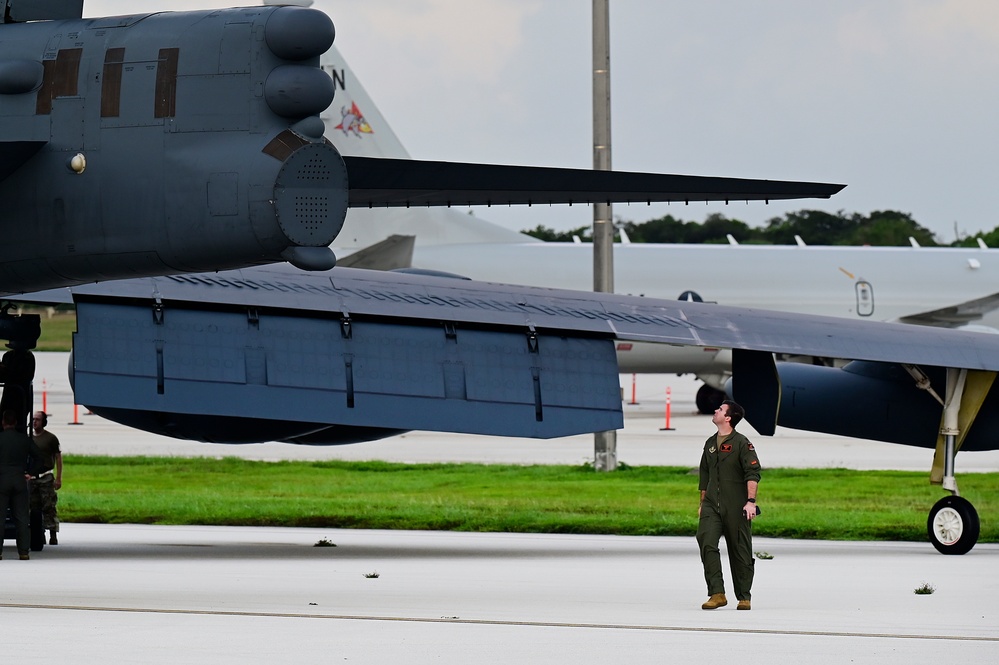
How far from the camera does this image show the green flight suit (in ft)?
41.7

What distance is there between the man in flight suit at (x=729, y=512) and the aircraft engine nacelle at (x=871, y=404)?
220 inches

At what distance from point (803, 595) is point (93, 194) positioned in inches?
299

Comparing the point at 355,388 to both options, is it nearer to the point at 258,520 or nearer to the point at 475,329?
the point at 475,329

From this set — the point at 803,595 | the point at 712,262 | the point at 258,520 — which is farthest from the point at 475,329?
the point at 712,262

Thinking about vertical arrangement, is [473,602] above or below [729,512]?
below

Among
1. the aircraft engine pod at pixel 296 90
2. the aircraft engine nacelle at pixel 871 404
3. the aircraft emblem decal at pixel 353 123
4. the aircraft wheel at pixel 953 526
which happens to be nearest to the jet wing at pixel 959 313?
the aircraft emblem decal at pixel 353 123

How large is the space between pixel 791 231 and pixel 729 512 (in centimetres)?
9348

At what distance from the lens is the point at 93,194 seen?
987 cm

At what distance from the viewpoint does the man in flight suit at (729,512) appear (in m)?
12.7

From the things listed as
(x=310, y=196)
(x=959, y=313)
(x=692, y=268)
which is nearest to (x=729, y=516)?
(x=310, y=196)

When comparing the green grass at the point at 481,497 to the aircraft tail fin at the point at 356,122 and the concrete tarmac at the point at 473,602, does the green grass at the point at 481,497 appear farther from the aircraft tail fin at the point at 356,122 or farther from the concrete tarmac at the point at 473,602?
the aircraft tail fin at the point at 356,122

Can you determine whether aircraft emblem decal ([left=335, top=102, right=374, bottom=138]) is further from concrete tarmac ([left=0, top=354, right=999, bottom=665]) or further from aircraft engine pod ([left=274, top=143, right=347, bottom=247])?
aircraft engine pod ([left=274, top=143, right=347, bottom=247])

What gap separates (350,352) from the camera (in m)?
16.0

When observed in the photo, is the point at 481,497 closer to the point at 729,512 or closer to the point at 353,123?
the point at 729,512
